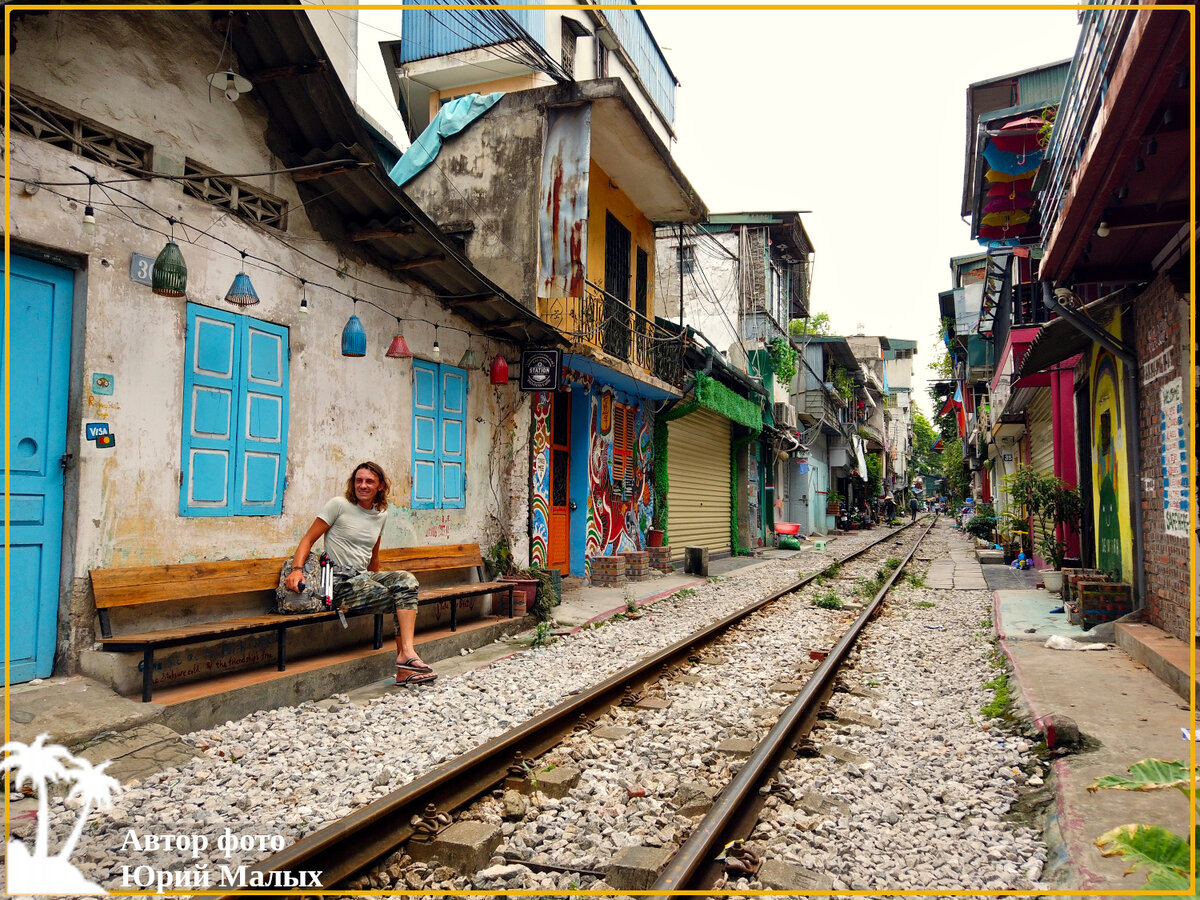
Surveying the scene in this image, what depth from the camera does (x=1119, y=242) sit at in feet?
21.5

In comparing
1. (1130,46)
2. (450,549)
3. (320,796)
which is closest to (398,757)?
(320,796)

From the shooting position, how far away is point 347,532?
655 centimetres

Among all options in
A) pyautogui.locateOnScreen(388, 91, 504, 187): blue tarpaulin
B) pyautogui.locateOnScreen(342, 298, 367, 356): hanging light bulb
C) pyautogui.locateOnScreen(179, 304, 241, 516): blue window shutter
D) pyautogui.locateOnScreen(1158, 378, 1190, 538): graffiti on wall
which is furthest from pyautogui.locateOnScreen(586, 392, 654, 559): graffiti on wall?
pyautogui.locateOnScreen(1158, 378, 1190, 538): graffiti on wall

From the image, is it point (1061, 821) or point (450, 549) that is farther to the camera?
point (450, 549)

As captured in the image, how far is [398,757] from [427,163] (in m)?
10.1

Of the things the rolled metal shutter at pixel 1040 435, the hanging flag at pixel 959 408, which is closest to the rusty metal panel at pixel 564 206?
the rolled metal shutter at pixel 1040 435

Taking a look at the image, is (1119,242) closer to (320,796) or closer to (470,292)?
(470,292)

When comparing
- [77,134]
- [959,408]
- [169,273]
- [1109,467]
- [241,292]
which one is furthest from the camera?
[959,408]

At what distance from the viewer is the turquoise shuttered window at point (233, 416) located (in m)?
6.21

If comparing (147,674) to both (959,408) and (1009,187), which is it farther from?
(959,408)

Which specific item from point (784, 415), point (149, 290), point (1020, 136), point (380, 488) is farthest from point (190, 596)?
point (784, 415)

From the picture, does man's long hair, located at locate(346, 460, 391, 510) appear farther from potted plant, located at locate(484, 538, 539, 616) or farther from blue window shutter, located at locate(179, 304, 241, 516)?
potted plant, located at locate(484, 538, 539, 616)

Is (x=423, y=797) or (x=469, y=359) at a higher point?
(x=469, y=359)

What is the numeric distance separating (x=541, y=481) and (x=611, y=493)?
280cm
